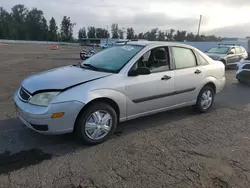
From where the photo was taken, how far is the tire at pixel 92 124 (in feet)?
12.3

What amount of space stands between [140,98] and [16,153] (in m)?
2.18

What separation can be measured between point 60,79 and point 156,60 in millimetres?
1903

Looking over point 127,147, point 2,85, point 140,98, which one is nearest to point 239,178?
point 127,147

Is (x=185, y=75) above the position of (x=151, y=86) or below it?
above

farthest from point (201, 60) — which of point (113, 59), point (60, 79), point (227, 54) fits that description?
point (227, 54)

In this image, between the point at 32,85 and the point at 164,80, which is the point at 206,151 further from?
the point at 32,85

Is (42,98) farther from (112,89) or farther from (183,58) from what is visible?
(183,58)

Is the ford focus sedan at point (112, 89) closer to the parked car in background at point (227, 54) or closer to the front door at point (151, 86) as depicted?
the front door at point (151, 86)

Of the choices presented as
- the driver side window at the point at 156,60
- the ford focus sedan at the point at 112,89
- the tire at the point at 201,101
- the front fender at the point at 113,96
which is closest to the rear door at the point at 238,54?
the tire at the point at 201,101

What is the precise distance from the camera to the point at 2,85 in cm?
846

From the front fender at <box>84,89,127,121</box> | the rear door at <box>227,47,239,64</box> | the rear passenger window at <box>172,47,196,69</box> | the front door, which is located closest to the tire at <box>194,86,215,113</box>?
the rear passenger window at <box>172,47,196,69</box>

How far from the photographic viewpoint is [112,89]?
396 cm

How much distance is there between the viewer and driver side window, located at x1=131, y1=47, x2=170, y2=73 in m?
4.54

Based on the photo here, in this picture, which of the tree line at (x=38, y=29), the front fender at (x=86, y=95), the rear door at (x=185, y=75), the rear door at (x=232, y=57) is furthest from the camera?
the tree line at (x=38, y=29)
